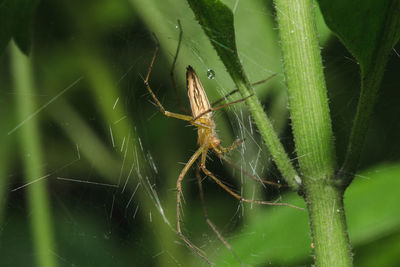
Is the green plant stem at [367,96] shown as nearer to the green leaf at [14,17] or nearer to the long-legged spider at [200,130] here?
the long-legged spider at [200,130]

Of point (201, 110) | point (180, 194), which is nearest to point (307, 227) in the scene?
point (201, 110)

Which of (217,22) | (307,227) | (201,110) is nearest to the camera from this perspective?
(217,22)

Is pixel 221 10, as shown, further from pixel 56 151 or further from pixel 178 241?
pixel 56 151

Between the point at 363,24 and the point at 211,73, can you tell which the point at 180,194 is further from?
the point at 363,24

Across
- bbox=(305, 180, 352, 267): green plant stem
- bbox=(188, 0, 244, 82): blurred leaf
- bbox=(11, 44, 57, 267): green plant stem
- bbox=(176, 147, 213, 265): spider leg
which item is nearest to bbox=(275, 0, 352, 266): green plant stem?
bbox=(305, 180, 352, 267): green plant stem

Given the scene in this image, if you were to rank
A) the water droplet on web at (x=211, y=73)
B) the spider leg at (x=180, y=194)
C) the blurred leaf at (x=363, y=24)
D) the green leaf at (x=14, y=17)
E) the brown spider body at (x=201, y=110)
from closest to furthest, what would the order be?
the blurred leaf at (x=363, y=24)
the green leaf at (x=14, y=17)
the brown spider body at (x=201, y=110)
the water droplet on web at (x=211, y=73)
the spider leg at (x=180, y=194)

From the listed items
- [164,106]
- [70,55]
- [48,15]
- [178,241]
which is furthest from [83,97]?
[178,241]

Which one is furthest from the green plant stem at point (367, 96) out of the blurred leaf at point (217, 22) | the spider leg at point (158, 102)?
the spider leg at point (158, 102)
